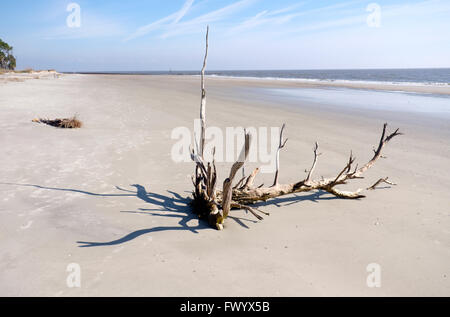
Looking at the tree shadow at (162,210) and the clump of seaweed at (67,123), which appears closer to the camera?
the tree shadow at (162,210)

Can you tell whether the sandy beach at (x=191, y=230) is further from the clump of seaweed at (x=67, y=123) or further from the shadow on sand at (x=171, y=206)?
the clump of seaweed at (x=67, y=123)

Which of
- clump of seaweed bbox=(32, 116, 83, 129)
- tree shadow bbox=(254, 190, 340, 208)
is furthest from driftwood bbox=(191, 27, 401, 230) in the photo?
clump of seaweed bbox=(32, 116, 83, 129)

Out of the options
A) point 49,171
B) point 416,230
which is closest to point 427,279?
point 416,230

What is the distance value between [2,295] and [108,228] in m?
1.17

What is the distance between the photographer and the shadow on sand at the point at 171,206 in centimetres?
326

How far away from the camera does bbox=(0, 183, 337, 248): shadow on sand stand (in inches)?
128

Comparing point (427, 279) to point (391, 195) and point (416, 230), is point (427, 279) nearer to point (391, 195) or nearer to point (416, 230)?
point (416, 230)

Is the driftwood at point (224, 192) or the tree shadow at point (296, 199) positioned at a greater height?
the driftwood at point (224, 192)

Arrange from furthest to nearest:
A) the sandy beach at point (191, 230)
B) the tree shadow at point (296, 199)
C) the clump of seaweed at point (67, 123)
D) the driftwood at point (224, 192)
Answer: the clump of seaweed at point (67, 123), the tree shadow at point (296, 199), the driftwood at point (224, 192), the sandy beach at point (191, 230)

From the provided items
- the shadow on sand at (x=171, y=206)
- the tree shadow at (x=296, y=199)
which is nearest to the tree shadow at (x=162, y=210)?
the shadow on sand at (x=171, y=206)

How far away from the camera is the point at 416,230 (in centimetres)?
344

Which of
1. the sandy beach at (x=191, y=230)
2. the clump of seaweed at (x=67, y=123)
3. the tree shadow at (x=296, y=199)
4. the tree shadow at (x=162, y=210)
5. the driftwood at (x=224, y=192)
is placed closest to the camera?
the sandy beach at (x=191, y=230)
